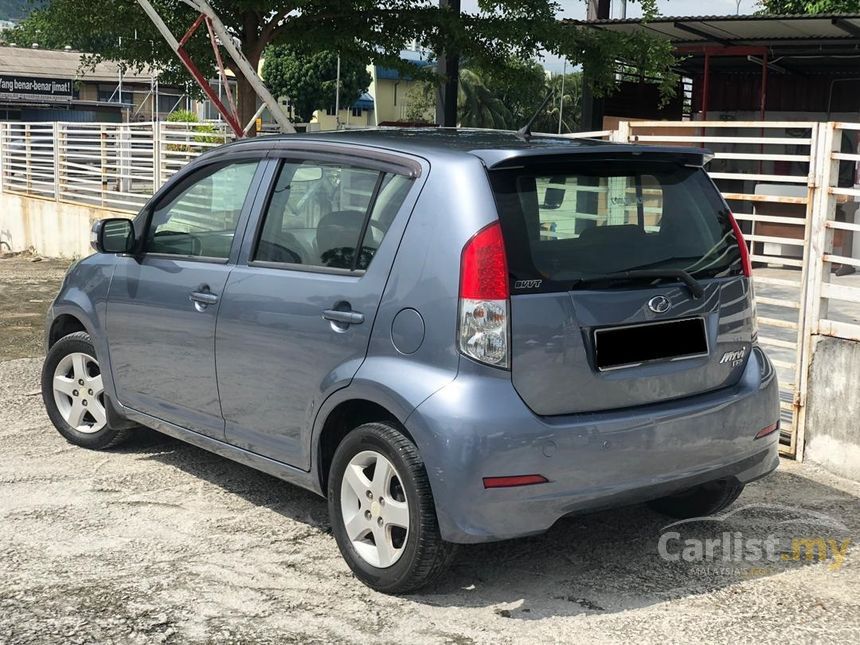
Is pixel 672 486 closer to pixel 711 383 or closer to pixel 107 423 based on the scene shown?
pixel 711 383

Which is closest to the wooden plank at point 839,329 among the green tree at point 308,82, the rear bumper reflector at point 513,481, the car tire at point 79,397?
the rear bumper reflector at point 513,481

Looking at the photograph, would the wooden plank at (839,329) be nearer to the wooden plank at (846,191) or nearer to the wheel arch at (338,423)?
the wooden plank at (846,191)

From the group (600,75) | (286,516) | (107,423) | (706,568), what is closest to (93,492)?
(107,423)

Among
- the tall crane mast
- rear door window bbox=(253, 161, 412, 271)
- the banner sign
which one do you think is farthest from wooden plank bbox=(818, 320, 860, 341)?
the banner sign

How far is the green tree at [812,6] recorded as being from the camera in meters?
17.8

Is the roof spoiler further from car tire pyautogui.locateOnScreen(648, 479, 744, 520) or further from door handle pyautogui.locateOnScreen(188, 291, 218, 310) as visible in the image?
door handle pyautogui.locateOnScreen(188, 291, 218, 310)

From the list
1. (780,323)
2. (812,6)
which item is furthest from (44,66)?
(780,323)

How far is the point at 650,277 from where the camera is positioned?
430cm

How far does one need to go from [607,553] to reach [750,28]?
35.6 feet

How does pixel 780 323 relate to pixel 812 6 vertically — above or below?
below

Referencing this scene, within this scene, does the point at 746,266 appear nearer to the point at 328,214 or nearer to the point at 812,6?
the point at 328,214

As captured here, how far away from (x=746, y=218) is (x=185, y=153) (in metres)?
10.2

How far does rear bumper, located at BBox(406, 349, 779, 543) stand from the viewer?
393cm

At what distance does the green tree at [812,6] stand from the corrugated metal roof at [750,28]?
2.96 meters
